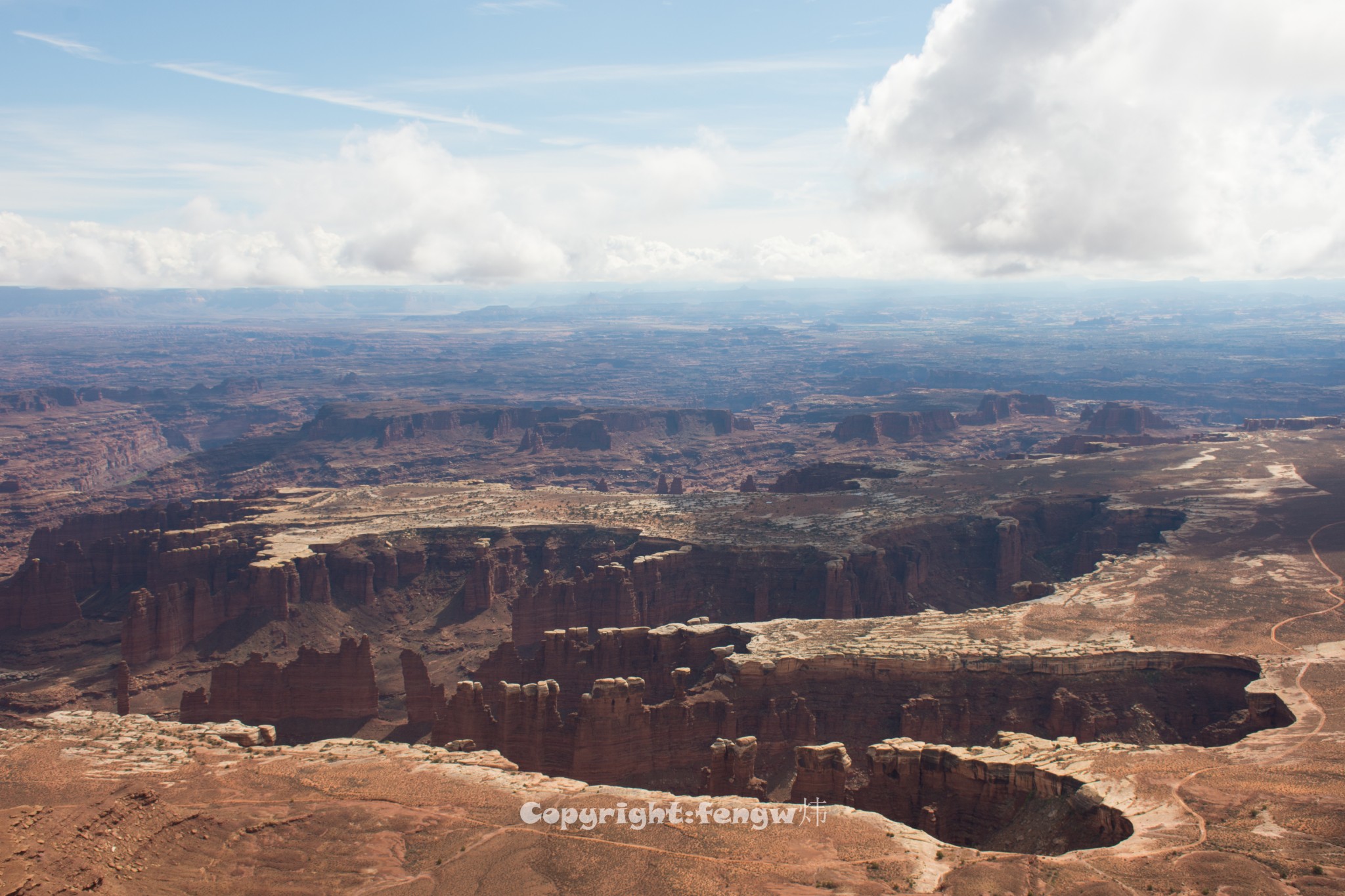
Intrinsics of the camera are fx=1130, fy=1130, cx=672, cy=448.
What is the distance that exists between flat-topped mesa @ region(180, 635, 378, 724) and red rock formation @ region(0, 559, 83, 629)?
2591cm

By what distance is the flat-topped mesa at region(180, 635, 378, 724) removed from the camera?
221 ft

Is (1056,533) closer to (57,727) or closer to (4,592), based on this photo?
(57,727)

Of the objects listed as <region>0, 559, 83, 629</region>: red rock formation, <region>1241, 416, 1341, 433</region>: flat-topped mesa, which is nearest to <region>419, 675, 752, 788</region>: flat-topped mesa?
<region>0, 559, 83, 629</region>: red rock formation

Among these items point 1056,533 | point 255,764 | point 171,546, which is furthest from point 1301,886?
point 171,546

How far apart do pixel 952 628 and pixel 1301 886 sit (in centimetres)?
3232

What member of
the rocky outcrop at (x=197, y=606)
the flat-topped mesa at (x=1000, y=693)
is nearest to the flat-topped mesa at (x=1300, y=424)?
the flat-topped mesa at (x=1000, y=693)

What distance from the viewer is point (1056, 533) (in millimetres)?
99188

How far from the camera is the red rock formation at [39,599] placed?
8562cm

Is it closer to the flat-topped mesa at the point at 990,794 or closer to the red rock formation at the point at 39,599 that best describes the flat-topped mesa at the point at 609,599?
the red rock formation at the point at 39,599

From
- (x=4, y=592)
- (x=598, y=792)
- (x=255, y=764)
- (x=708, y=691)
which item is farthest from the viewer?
(x=4, y=592)

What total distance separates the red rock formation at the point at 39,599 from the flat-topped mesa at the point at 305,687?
2591 cm

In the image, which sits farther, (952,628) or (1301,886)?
(952,628)

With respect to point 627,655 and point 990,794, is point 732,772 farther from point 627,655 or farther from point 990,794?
point 627,655

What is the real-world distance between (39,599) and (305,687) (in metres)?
31.6
